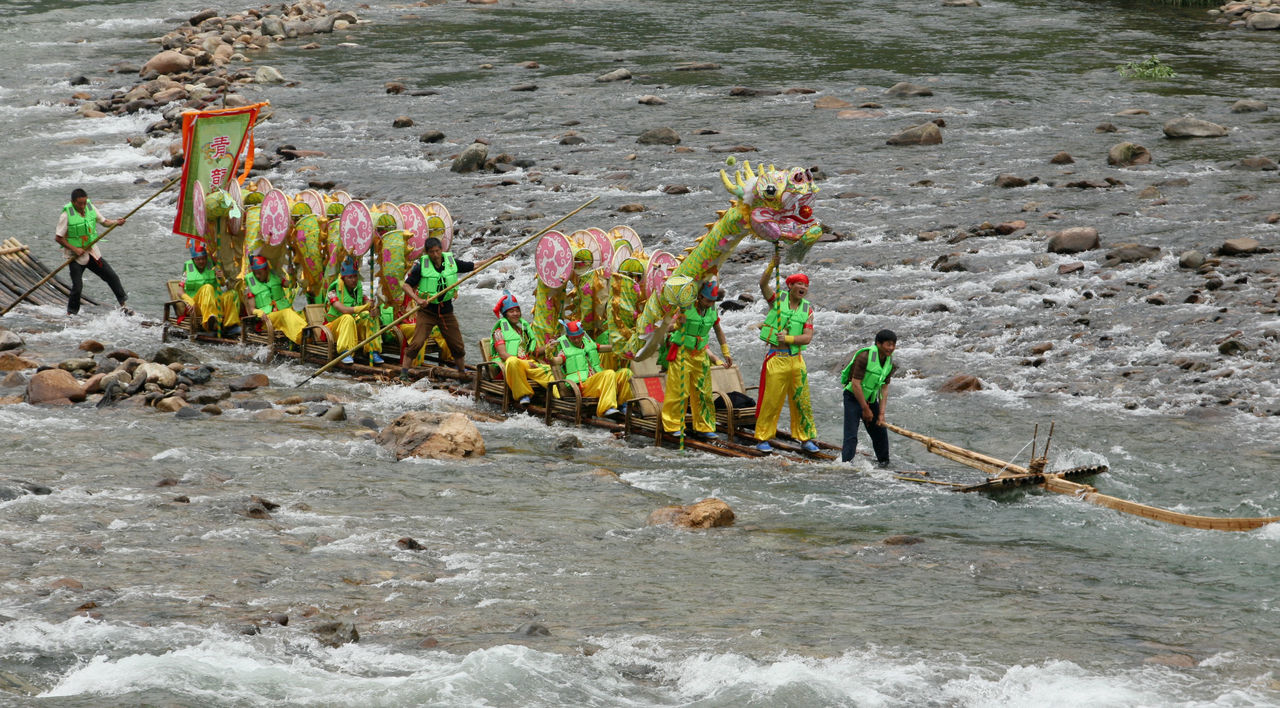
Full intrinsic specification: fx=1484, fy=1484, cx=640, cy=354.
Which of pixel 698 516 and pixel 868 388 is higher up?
pixel 868 388

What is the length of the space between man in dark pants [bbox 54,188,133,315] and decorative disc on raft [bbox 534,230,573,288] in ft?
24.0

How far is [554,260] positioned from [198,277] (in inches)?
239

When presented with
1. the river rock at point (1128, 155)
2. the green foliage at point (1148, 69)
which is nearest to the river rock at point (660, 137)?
the river rock at point (1128, 155)

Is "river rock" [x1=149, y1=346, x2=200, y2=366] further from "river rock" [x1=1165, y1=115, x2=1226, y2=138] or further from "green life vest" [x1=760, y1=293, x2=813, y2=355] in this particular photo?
"river rock" [x1=1165, y1=115, x2=1226, y2=138]

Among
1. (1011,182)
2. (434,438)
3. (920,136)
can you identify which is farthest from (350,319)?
(920,136)

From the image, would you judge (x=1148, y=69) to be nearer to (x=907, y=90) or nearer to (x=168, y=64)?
(x=907, y=90)

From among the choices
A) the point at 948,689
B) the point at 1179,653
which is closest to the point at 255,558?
the point at 948,689

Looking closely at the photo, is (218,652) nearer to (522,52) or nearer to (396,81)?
(396,81)

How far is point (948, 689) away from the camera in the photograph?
8969 millimetres

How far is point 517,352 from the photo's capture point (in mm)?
15305

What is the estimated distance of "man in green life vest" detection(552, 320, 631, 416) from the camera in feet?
48.8

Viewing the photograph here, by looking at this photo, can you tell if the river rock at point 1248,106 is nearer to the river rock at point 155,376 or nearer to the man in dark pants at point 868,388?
the man in dark pants at point 868,388

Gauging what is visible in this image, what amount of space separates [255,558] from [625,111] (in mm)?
21806

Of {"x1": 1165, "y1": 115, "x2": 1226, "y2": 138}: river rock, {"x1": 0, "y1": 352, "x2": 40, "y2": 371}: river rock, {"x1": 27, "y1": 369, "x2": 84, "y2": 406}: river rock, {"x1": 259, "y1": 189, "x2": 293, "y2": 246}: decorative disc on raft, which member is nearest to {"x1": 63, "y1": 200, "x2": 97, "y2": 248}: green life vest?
{"x1": 0, "y1": 352, "x2": 40, "y2": 371}: river rock
